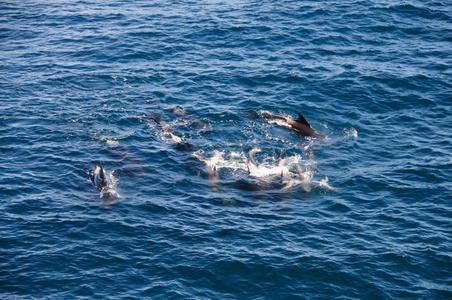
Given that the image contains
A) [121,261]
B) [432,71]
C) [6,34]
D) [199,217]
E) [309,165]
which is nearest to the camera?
[121,261]

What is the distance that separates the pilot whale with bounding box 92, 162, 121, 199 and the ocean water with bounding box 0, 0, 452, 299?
44 centimetres

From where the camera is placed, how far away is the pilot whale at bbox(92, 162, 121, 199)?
1019 inches

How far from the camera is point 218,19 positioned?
161ft

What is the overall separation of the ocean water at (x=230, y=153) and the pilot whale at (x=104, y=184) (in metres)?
0.44

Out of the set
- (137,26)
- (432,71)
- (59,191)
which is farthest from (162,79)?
(432,71)

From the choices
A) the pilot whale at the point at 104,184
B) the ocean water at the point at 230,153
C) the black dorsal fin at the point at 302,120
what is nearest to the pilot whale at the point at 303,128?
the black dorsal fin at the point at 302,120

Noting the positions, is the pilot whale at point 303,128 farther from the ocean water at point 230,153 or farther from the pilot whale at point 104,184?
the pilot whale at point 104,184

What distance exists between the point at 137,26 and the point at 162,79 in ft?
40.7

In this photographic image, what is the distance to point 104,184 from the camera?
2639 centimetres

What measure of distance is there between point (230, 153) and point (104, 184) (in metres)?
8.12

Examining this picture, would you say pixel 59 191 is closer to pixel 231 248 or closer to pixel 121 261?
pixel 121 261

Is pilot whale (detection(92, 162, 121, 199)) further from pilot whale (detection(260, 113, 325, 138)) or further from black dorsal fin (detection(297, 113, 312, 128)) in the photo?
black dorsal fin (detection(297, 113, 312, 128))

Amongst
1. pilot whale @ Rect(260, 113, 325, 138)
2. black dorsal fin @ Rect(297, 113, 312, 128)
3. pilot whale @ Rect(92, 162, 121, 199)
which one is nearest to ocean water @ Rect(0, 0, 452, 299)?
pilot whale @ Rect(92, 162, 121, 199)

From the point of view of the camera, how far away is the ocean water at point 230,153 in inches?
827
